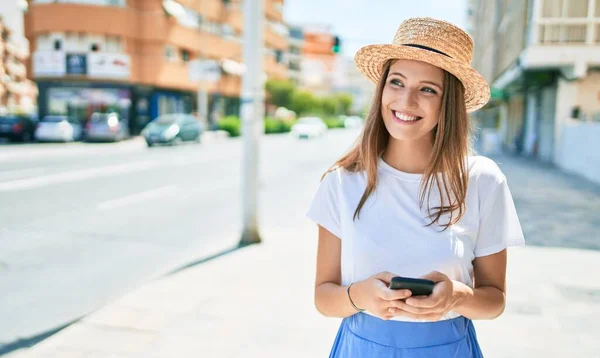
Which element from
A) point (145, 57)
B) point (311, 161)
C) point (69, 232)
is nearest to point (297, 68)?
point (145, 57)

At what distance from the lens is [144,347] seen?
3643 mm

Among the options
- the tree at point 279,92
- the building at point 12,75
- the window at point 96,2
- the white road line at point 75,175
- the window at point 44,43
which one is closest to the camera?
the white road line at point 75,175

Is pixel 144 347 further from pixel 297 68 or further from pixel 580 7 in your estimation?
pixel 297 68

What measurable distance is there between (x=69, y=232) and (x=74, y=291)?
256cm

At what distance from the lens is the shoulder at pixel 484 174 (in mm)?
1656

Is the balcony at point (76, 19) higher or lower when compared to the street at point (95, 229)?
higher

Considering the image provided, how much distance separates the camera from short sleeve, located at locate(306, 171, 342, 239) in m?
1.74

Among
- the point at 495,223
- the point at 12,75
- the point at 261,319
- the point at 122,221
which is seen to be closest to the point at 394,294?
the point at 495,223

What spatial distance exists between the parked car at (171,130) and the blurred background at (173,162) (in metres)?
0.09

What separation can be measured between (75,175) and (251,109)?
8.40 metres

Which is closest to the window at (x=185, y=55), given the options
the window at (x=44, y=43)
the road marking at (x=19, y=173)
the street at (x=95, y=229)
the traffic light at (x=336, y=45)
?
the window at (x=44, y=43)

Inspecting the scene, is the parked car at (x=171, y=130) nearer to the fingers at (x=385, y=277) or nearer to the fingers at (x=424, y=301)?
the fingers at (x=385, y=277)

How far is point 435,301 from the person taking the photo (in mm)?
1409

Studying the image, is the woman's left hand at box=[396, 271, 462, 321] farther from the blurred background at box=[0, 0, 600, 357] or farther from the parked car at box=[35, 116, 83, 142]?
the parked car at box=[35, 116, 83, 142]
